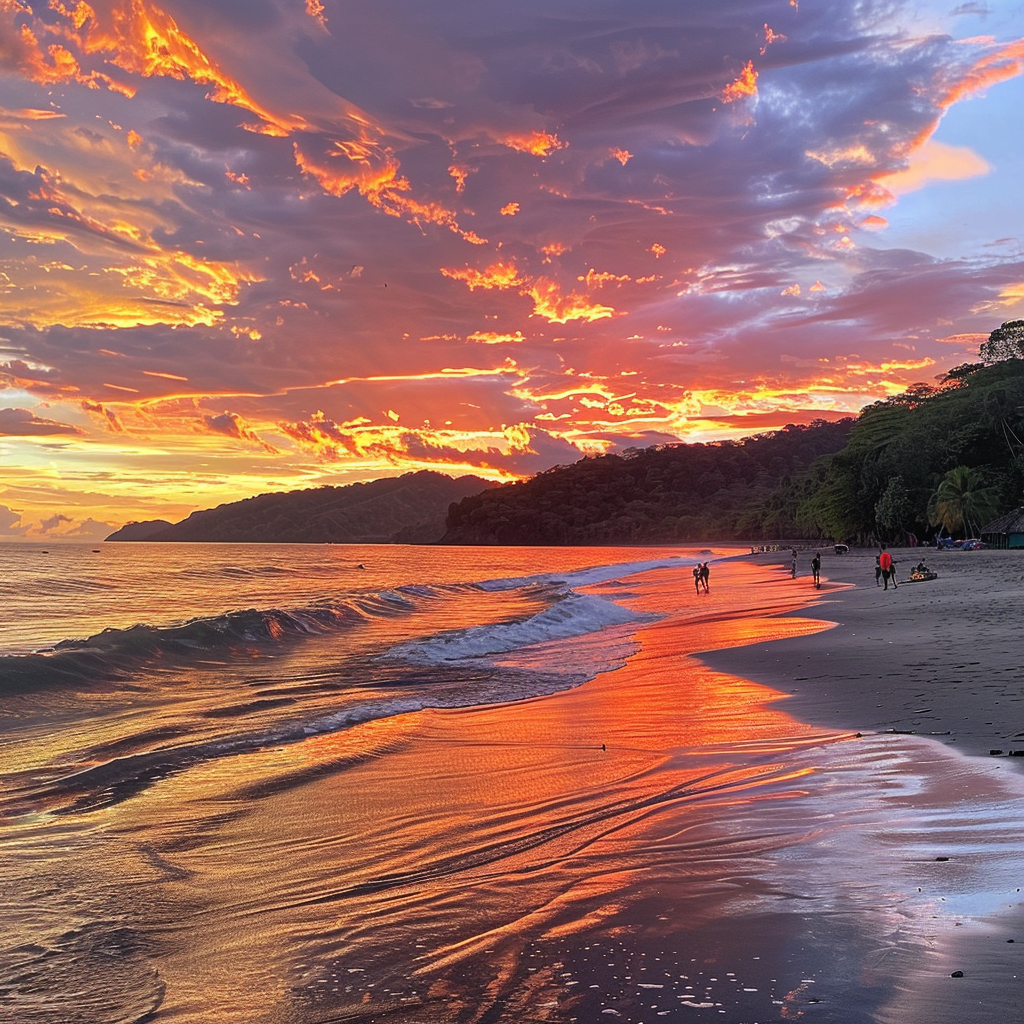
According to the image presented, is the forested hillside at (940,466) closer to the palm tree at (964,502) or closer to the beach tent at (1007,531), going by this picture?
the palm tree at (964,502)

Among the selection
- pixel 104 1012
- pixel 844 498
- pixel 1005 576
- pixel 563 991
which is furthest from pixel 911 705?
pixel 844 498

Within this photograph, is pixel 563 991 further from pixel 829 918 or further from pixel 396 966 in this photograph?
pixel 829 918

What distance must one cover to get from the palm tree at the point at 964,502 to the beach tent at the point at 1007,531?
6.58 metres

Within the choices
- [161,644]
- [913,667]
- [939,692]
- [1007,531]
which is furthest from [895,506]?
[939,692]

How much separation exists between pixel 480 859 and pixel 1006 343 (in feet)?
308

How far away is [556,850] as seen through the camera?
235 inches

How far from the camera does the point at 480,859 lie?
5.88 meters

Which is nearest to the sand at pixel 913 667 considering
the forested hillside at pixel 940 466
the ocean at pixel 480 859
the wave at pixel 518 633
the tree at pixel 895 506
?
the ocean at pixel 480 859

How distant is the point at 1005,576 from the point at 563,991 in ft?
110

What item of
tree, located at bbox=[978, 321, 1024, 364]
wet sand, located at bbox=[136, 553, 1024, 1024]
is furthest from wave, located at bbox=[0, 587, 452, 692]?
tree, located at bbox=[978, 321, 1024, 364]

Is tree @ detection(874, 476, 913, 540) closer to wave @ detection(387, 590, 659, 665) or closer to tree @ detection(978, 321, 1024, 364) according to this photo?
tree @ detection(978, 321, 1024, 364)

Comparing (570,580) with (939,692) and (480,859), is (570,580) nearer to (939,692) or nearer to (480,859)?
(939,692)

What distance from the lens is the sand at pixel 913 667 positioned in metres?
9.23

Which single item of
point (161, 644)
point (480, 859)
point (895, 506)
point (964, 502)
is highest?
point (895, 506)
